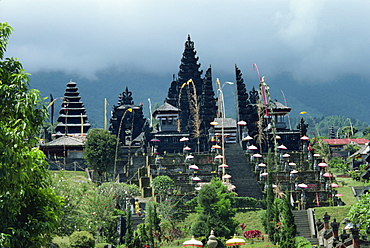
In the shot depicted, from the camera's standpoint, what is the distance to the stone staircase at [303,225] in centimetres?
5628

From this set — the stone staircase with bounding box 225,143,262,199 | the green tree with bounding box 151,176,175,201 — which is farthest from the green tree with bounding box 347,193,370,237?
the stone staircase with bounding box 225,143,262,199

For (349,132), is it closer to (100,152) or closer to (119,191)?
(100,152)

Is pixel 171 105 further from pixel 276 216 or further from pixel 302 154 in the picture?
pixel 276 216

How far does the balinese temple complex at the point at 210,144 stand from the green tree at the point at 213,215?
16132mm

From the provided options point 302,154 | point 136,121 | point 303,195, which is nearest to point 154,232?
point 303,195

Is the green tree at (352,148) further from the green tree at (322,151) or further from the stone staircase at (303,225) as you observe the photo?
the stone staircase at (303,225)

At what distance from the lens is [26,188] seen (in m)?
30.6

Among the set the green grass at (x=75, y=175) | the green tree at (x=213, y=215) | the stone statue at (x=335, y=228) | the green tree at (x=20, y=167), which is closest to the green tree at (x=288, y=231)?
the green tree at (x=213, y=215)

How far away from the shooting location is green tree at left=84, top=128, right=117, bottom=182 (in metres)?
81.4

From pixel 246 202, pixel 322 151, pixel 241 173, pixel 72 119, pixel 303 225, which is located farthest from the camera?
pixel 72 119

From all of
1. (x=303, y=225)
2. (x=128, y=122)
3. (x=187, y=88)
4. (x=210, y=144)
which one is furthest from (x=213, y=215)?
(x=187, y=88)

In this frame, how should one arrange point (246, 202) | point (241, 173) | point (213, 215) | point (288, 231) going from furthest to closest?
point (241, 173), point (246, 202), point (213, 215), point (288, 231)

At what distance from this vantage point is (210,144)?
Result: 86188 mm

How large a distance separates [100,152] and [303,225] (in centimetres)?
2828
